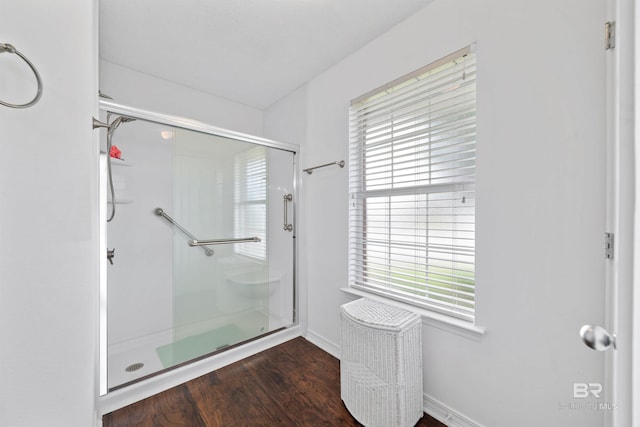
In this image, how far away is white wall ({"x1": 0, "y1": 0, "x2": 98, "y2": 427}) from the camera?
55 centimetres

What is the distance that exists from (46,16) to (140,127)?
68.5 inches

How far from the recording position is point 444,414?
1422mm

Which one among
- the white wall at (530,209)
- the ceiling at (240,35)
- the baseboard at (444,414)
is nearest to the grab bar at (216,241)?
the ceiling at (240,35)

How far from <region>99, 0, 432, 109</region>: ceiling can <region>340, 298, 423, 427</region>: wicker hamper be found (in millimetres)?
1863

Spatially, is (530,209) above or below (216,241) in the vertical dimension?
above

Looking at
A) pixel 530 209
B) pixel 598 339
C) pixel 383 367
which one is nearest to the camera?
pixel 598 339

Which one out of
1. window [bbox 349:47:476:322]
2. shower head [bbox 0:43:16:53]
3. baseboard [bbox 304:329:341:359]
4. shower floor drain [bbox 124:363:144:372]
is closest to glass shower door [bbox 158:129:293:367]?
shower floor drain [bbox 124:363:144:372]

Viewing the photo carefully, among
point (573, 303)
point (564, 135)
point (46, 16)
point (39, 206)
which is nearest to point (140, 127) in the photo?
point (46, 16)

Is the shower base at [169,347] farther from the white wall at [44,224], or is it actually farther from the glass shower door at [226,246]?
the white wall at [44,224]

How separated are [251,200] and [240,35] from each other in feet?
4.25

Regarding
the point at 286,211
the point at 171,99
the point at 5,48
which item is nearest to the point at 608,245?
the point at 5,48

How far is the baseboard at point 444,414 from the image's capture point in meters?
1.34

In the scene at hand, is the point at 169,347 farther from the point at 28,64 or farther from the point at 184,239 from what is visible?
the point at 28,64

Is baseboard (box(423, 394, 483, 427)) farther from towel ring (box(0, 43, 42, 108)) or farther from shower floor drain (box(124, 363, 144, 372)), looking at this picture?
towel ring (box(0, 43, 42, 108))
